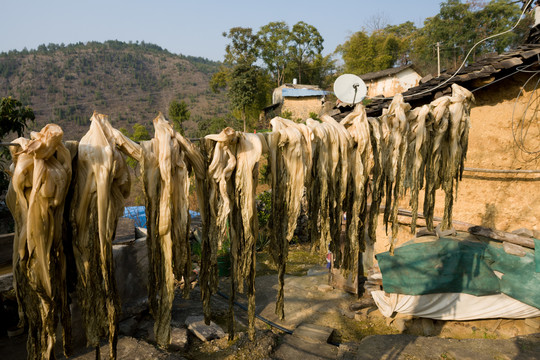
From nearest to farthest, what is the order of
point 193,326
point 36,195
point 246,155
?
1. point 36,195
2. point 246,155
3. point 193,326

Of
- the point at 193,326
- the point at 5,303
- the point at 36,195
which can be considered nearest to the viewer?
the point at 36,195

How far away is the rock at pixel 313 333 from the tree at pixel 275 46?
35154 mm

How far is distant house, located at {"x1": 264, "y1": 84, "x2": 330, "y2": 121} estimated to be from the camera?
1270 inches

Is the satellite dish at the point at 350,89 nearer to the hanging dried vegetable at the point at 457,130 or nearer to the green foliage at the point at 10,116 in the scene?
the hanging dried vegetable at the point at 457,130

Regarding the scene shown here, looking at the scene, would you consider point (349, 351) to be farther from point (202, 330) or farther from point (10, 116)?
point (10, 116)

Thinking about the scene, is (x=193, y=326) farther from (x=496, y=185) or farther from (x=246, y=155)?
(x=496, y=185)

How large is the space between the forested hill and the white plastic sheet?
171 ft

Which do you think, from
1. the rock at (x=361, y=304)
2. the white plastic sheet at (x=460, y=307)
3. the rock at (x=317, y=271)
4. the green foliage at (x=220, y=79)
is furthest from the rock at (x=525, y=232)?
the green foliage at (x=220, y=79)

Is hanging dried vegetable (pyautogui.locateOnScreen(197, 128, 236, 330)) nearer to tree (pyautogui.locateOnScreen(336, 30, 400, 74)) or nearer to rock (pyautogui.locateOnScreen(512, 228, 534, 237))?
rock (pyautogui.locateOnScreen(512, 228, 534, 237))

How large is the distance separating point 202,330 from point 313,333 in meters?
2.42

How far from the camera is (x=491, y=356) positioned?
4.91 metres

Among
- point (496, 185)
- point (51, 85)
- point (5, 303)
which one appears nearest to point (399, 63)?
point (496, 185)

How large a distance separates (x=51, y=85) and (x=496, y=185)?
89.3m

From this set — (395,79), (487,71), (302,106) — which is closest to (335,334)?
(487,71)
